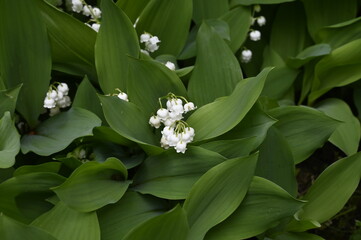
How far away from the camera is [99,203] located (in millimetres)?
1388

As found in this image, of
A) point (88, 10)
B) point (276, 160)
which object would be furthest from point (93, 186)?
point (88, 10)

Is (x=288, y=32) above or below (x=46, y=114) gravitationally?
above

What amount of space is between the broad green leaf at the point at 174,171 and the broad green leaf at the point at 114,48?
0.89 feet

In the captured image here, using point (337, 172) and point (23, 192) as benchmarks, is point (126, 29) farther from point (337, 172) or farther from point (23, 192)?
point (337, 172)

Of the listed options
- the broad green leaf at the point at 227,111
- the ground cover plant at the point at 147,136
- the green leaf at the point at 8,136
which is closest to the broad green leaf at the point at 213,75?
the ground cover plant at the point at 147,136

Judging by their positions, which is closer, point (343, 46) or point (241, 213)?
point (241, 213)

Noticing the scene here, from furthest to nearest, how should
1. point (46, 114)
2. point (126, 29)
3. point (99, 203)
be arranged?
point (46, 114) → point (126, 29) → point (99, 203)

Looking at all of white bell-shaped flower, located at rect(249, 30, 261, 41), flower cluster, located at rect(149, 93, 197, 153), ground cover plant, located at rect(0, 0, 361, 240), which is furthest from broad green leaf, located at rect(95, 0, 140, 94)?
white bell-shaped flower, located at rect(249, 30, 261, 41)

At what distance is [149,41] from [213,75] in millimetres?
245

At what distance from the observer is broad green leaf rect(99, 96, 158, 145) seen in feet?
4.66

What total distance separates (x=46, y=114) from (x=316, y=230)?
3.42ft

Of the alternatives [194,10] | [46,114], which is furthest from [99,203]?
[194,10]

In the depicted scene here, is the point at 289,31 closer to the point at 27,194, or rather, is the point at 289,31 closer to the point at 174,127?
the point at 174,127

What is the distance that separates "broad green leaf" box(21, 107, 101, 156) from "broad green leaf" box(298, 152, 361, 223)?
706 mm
